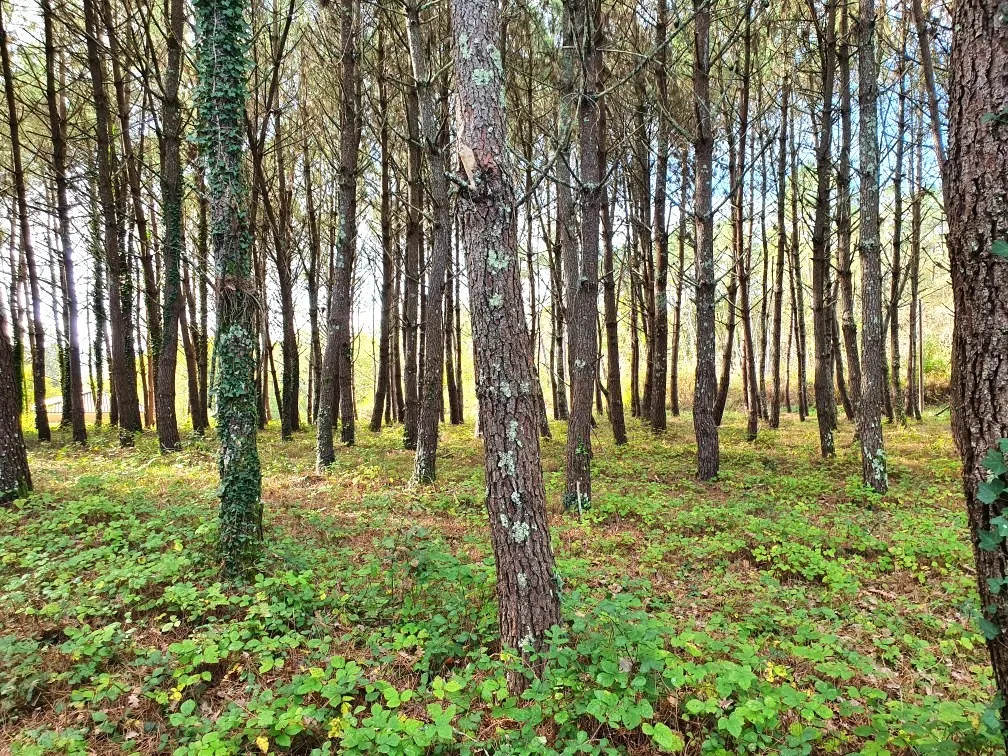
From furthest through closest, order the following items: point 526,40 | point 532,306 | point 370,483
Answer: point 532,306 → point 526,40 → point 370,483

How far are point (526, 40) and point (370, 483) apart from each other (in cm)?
1162

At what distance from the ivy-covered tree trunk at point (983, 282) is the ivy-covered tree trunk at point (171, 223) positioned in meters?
13.1

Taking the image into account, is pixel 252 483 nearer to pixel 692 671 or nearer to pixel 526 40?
pixel 692 671

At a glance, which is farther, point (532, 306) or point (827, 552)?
point (532, 306)

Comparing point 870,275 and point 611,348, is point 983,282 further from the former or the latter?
point 611,348

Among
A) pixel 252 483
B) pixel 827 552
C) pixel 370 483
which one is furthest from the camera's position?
pixel 370 483

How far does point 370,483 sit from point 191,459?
456cm

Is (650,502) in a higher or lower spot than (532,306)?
lower

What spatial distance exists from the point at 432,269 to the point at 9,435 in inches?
263

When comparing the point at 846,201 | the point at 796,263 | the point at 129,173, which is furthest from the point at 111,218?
the point at 796,263

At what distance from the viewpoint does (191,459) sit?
1084cm

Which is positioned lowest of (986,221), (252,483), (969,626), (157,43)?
(969,626)

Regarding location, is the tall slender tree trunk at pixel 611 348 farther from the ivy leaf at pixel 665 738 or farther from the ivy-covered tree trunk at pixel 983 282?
the ivy-covered tree trunk at pixel 983 282

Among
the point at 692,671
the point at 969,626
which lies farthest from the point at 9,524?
the point at 969,626
